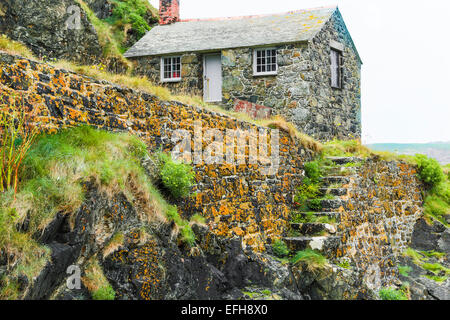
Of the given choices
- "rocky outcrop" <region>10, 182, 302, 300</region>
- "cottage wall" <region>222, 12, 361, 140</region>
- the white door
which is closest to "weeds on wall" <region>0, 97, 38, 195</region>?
"rocky outcrop" <region>10, 182, 302, 300</region>

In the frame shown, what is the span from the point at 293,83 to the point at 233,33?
4024mm

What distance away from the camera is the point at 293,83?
1700 cm

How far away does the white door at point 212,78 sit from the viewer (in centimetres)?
1820

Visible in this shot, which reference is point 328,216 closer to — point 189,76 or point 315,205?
point 315,205

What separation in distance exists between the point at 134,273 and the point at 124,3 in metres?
21.2

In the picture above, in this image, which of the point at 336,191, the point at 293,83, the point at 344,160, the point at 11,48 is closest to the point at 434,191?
the point at 344,160

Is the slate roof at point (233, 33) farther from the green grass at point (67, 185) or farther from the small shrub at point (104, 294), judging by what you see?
the small shrub at point (104, 294)

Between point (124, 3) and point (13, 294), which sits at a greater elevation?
point (124, 3)

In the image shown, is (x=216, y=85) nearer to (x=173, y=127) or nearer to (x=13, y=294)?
(x=173, y=127)

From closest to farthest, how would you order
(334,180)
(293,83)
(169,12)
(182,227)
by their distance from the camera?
(182,227), (334,180), (293,83), (169,12)

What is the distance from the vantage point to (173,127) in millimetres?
7238

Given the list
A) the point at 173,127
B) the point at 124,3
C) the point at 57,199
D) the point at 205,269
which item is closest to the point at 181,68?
the point at 124,3

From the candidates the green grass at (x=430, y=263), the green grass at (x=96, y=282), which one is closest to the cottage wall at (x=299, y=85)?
the green grass at (x=430, y=263)

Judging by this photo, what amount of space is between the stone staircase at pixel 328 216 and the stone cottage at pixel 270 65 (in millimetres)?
5112
